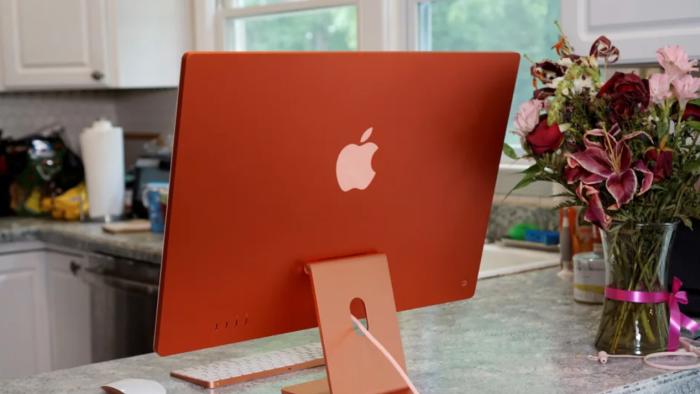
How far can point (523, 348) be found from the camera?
64.5 inches

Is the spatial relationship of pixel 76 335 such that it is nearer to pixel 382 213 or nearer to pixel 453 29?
pixel 453 29

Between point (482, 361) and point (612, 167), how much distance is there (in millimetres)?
369

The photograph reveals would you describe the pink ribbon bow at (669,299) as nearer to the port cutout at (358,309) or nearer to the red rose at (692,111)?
the red rose at (692,111)

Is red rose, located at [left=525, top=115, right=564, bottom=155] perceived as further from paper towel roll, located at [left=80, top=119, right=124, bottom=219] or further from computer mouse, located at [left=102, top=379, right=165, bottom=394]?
paper towel roll, located at [left=80, top=119, right=124, bottom=219]

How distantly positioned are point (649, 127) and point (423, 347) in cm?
52

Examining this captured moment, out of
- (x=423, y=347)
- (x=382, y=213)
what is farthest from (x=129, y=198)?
(x=382, y=213)

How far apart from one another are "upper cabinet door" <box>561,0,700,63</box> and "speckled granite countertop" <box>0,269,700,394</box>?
0.52 metres

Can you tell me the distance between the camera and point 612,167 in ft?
4.88

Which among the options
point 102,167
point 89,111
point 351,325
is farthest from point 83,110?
point 351,325

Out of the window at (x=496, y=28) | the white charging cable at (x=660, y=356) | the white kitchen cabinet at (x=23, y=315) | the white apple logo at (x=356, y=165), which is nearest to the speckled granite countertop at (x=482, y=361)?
the white charging cable at (x=660, y=356)

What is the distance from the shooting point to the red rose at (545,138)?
4.97ft

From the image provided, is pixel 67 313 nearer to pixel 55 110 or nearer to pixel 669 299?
pixel 55 110

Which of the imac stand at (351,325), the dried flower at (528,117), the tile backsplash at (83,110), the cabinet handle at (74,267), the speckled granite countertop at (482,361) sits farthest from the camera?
the tile backsplash at (83,110)

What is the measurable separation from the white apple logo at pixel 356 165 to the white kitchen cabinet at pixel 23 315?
91.4 inches
